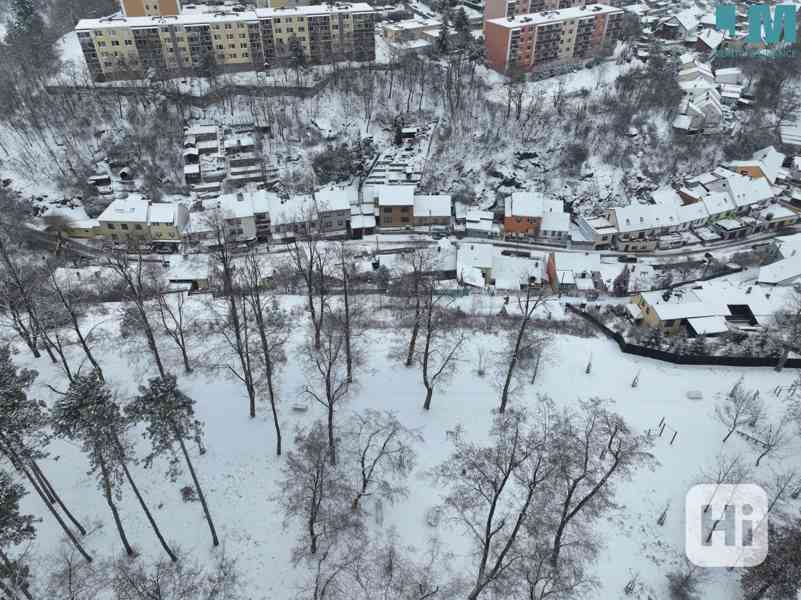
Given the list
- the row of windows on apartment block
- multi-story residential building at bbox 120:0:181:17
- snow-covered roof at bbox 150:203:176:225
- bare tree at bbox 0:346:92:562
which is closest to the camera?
bare tree at bbox 0:346:92:562

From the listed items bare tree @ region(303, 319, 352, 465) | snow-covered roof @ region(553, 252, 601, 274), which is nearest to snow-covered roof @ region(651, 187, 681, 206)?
snow-covered roof @ region(553, 252, 601, 274)

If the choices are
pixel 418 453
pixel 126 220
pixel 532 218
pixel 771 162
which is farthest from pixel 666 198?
pixel 126 220

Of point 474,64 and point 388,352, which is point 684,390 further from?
point 474,64

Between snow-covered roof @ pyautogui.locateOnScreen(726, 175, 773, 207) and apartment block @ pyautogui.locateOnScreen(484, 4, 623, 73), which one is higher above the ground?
apartment block @ pyautogui.locateOnScreen(484, 4, 623, 73)

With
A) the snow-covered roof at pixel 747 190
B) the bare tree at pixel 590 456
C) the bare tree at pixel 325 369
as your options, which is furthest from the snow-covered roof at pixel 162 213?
the snow-covered roof at pixel 747 190

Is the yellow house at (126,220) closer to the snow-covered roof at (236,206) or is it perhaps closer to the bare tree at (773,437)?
the snow-covered roof at (236,206)

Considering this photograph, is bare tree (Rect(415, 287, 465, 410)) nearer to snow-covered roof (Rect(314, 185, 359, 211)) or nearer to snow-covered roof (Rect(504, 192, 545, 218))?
snow-covered roof (Rect(314, 185, 359, 211))

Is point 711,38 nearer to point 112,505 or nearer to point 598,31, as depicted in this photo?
point 598,31
